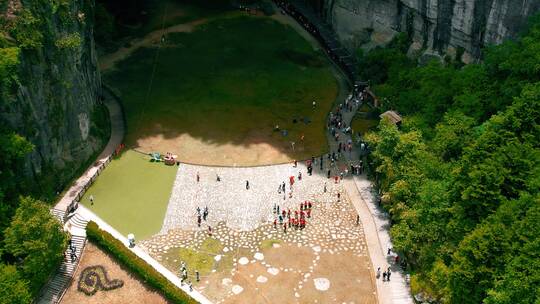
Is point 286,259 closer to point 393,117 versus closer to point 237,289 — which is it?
point 237,289

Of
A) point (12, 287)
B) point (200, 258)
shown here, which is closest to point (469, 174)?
point (200, 258)

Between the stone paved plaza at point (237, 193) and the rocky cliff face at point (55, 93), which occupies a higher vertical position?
the rocky cliff face at point (55, 93)

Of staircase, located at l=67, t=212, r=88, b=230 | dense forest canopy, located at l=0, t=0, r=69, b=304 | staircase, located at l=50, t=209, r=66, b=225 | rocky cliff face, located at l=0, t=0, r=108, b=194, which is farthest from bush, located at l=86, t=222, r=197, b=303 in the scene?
rocky cliff face, located at l=0, t=0, r=108, b=194

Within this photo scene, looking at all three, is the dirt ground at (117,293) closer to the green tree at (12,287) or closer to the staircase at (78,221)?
the green tree at (12,287)

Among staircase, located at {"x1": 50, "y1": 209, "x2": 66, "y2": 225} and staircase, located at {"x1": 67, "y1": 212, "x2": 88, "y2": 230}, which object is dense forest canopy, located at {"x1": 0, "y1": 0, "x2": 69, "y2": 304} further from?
staircase, located at {"x1": 50, "y1": 209, "x2": 66, "y2": 225}

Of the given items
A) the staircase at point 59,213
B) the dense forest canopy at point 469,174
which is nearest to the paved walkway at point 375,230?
the dense forest canopy at point 469,174
